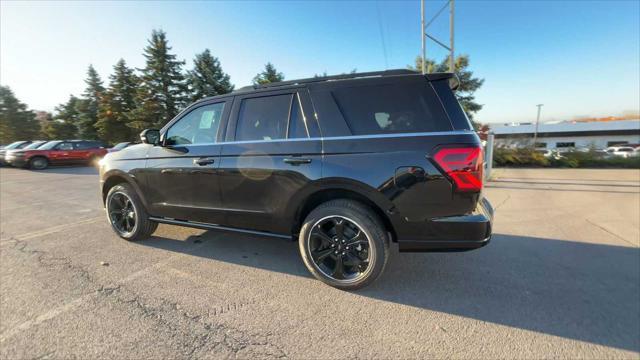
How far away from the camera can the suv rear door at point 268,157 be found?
2.75 m

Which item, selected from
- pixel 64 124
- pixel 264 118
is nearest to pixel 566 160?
pixel 264 118

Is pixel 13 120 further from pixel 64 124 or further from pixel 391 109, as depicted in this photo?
pixel 391 109

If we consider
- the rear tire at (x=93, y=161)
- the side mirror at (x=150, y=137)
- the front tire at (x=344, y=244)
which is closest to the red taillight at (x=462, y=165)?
the front tire at (x=344, y=244)

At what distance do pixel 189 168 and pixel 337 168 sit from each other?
1878 millimetres

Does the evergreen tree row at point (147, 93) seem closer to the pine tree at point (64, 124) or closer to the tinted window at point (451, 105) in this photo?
the pine tree at point (64, 124)

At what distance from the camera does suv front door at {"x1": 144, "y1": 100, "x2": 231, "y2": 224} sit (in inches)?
127

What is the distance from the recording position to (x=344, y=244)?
106 inches

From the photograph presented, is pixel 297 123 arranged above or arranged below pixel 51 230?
above

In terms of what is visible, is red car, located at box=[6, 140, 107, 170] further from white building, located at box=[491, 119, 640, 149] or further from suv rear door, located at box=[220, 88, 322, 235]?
white building, located at box=[491, 119, 640, 149]

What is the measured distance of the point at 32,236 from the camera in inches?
169

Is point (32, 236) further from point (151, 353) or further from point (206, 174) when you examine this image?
point (151, 353)

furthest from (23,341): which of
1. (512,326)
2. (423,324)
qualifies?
(512,326)

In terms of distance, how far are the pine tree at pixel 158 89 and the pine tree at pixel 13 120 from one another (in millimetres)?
21165

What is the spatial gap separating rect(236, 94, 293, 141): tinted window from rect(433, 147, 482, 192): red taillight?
5.06ft
